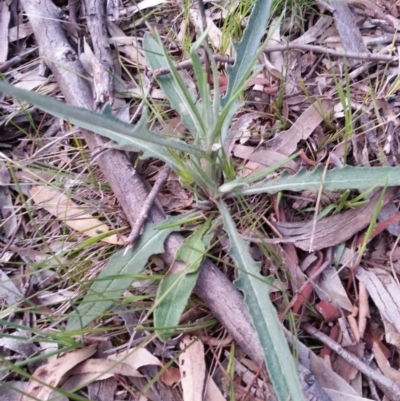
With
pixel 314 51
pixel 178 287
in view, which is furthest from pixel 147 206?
pixel 314 51

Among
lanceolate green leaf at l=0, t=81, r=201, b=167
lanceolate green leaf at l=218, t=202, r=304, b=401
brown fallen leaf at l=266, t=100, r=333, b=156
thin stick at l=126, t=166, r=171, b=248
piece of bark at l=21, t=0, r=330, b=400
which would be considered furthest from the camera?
brown fallen leaf at l=266, t=100, r=333, b=156

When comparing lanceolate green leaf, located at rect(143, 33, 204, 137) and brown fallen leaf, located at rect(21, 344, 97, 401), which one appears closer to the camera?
brown fallen leaf, located at rect(21, 344, 97, 401)

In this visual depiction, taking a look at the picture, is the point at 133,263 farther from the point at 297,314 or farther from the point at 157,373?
the point at 297,314

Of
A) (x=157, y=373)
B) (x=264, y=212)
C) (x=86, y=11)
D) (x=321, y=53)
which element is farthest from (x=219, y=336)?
(x=86, y=11)

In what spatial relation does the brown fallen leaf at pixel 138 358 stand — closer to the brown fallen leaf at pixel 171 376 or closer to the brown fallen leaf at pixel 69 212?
the brown fallen leaf at pixel 171 376

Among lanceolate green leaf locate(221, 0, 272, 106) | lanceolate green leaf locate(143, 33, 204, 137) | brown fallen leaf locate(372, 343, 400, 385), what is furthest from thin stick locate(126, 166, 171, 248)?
brown fallen leaf locate(372, 343, 400, 385)

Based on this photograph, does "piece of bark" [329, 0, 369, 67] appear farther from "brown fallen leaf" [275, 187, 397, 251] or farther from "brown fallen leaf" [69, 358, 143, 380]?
"brown fallen leaf" [69, 358, 143, 380]
